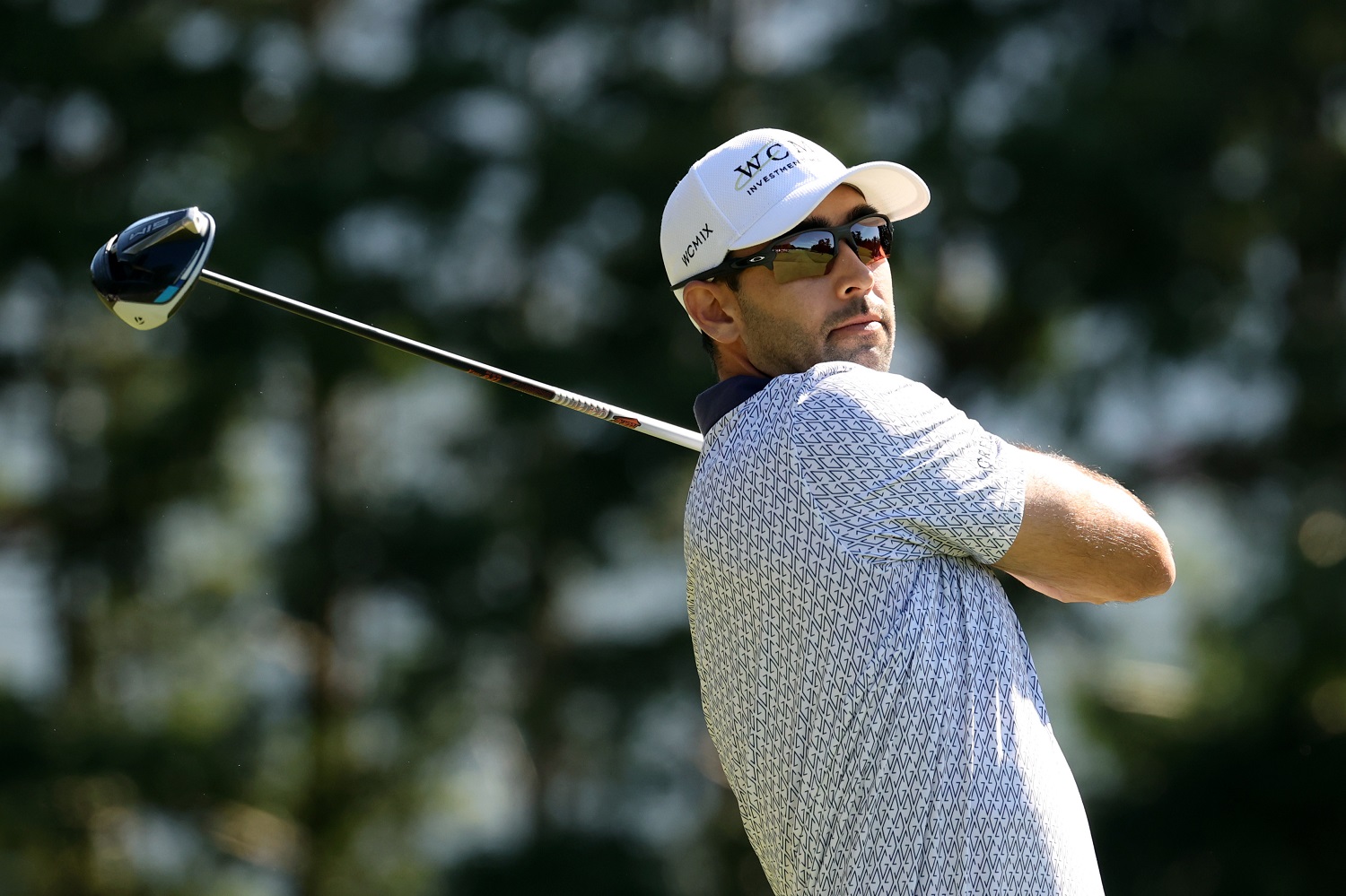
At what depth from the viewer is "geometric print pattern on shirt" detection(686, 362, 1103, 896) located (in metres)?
1.68

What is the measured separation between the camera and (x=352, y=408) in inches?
403

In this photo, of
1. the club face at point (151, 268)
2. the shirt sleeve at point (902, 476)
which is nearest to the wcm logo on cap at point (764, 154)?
the shirt sleeve at point (902, 476)

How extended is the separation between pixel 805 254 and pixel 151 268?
3.18 feet

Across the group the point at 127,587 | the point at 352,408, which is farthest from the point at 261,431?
the point at 127,587

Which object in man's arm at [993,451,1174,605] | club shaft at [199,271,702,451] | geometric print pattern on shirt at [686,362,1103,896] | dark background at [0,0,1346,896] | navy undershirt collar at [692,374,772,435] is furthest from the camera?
dark background at [0,0,1346,896]

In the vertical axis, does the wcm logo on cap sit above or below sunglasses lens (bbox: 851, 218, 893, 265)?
→ above

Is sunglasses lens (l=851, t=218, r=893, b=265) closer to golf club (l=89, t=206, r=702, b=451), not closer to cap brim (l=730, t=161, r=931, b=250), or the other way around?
cap brim (l=730, t=161, r=931, b=250)

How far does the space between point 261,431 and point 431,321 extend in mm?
1433

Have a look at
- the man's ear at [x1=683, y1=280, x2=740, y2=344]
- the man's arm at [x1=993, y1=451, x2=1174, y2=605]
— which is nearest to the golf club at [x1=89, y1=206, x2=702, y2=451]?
the man's ear at [x1=683, y1=280, x2=740, y2=344]

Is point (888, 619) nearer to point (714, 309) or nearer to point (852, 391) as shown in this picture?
point (852, 391)

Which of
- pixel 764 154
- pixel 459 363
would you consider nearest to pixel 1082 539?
pixel 764 154

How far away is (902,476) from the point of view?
5.74 feet

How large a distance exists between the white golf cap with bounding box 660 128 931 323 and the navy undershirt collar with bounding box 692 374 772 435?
181mm

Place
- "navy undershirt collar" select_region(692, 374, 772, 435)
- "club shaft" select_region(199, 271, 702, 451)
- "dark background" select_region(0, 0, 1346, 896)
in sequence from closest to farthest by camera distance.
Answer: "navy undershirt collar" select_region(692, 374, 772, 435), "club shaft" select_region(199, 271, 702, 451), "dark background" select_region(0, 0, 1346, 896)
